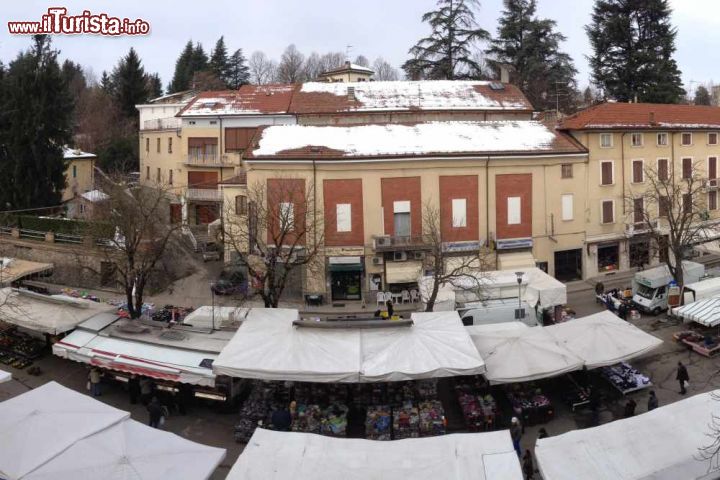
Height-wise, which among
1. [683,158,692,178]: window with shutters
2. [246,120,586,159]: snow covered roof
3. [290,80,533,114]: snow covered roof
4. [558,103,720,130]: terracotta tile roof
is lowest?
[683,158,692,178]: window with shutters

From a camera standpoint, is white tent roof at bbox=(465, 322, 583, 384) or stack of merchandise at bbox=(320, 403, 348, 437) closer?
stack of merchandise at bbox=(320, 403, 348, 437)

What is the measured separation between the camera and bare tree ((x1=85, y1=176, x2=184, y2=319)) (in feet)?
74.3

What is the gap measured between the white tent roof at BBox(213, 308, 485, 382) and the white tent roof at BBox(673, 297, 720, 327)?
1054cm

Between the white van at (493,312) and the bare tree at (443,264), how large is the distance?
760mm

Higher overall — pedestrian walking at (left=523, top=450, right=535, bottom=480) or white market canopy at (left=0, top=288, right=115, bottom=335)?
white market canopy at (left=0, top=288, right=115, bottom=335)

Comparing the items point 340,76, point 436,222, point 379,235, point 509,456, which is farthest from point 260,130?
point 340,76

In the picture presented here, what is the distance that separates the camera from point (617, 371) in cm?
1856

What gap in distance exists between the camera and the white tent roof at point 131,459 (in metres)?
11.4

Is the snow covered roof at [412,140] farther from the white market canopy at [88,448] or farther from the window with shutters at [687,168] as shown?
the white market canopy at [88,448]

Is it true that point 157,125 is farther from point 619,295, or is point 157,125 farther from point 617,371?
point 617,371

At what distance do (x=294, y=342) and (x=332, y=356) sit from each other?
4.41 feet

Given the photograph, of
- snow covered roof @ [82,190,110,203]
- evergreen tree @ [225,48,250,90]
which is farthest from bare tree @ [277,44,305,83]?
snow covered roof @ [82,190,110,203]

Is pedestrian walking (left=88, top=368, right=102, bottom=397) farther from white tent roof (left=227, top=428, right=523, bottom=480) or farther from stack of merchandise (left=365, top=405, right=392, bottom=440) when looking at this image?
stack of merchandise (left=365, top=405, right=392, bottom=440)

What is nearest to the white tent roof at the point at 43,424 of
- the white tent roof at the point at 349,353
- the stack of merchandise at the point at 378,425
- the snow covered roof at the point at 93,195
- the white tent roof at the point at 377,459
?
the white tent roof at the point at 349,353
